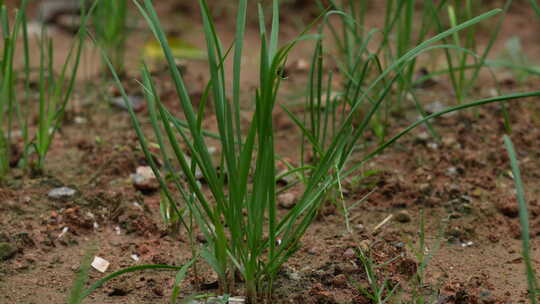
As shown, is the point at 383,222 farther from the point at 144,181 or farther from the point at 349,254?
the point at 144,181

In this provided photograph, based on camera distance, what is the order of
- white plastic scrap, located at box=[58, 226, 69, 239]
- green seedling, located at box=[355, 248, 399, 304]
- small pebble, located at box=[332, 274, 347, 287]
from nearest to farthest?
green seedling, located at box=[355, 248, 399, 304] → small pebble, located at box=[332, 274, 347, 287] → white plastic scrap, located at box=[58, 226, 69, 239]

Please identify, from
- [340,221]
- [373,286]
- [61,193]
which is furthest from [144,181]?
[373,286]

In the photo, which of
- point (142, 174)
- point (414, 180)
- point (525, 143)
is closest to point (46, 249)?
point (142, 174)

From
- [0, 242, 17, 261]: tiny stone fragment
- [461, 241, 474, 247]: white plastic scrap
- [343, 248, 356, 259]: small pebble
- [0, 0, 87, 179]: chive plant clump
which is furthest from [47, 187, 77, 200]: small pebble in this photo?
[461, 241, 474, 247]: white plastic scrap

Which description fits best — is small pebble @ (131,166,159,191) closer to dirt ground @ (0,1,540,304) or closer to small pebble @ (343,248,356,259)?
dirt ground @ (0,1,540,304)

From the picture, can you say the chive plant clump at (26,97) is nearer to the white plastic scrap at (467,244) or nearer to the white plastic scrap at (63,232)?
the white plastic scrap at (63,232)

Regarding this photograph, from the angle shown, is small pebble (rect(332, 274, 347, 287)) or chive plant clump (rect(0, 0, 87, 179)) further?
chive plant clump (rect(0, 0, 87, 179))

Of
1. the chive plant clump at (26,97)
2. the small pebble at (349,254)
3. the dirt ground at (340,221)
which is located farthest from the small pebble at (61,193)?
the small pebble at (349,254)
